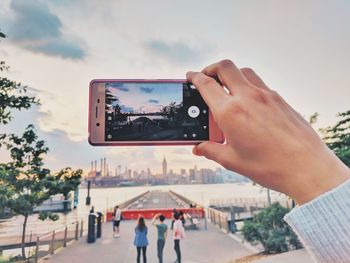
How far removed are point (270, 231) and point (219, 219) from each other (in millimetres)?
1129

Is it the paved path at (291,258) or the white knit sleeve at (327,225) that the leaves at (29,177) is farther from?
the white knit sleeve at (327,225)

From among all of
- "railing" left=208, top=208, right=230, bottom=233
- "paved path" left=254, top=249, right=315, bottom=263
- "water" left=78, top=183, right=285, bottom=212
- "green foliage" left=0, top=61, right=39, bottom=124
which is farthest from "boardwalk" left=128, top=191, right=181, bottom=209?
"green foliage" left=0, top=61, right=39, bottom=124

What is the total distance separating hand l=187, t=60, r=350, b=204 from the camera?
17cm

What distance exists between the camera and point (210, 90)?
21 cm

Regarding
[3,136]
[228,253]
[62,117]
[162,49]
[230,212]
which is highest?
[162,49]

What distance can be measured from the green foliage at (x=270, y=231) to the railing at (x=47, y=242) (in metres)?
1.64

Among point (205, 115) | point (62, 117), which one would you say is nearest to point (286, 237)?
point (62, 117)

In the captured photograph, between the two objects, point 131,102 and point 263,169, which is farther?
point 131,102

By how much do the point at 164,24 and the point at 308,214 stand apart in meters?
1.93

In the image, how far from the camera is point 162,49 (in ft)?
7.45

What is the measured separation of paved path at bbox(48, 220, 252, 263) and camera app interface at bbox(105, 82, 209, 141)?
88.1 inches

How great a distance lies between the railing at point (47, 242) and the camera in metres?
2.53

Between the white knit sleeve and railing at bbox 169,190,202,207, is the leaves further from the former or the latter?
the white knit sleeve

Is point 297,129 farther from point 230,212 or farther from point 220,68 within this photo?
point 230,212
